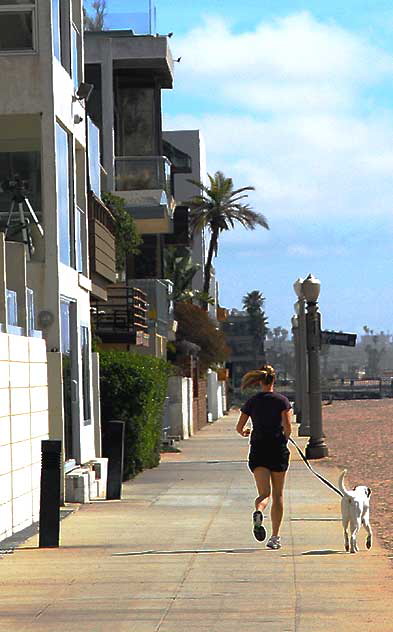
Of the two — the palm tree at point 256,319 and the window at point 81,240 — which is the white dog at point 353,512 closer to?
the window at point 81,240

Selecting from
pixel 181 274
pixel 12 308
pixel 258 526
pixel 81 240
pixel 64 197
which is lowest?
pixel 258 526

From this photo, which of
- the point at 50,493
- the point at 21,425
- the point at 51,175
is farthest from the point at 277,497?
the point at 51,175

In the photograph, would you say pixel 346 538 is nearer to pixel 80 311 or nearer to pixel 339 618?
pixel 339 618

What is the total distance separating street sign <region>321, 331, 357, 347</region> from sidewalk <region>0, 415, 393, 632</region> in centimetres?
1269

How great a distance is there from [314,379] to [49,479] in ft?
56.6

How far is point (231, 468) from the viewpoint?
28188 mm

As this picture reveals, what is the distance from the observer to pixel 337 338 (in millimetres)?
31938

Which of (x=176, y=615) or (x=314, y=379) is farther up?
(x=314, y=379)

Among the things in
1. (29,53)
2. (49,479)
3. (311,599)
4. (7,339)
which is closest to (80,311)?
(29,53)

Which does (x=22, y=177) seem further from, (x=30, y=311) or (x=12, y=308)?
(x=12, y=308)

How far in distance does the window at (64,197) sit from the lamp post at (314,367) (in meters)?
10.1

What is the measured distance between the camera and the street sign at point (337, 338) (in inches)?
1253

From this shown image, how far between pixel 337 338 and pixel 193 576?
20.6 m

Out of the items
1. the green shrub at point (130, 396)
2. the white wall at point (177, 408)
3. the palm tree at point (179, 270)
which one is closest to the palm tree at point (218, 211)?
the palm tree at point (179, 270)
